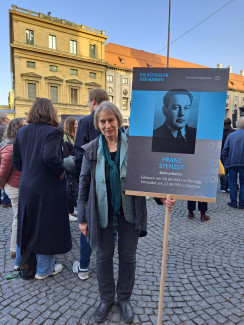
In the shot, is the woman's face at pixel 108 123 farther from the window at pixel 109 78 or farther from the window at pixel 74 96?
the window at pixel 109 78

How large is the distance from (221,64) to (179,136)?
198 ft

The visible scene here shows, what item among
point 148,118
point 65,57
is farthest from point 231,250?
point 65,57

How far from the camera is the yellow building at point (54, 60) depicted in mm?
28453

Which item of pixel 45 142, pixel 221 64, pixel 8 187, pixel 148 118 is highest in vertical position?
pixel 221 64

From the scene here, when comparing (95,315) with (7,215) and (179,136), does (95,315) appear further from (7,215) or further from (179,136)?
(7,215)

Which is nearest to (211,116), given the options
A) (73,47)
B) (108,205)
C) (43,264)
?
(108,205)

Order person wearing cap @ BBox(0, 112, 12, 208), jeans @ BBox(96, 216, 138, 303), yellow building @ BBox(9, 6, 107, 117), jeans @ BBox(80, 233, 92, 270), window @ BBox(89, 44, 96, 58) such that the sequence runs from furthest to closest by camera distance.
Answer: window @ BBox(89, 44, 96, 58), yellow building @ BBox(9, 6, 107, 117), person wearing cap @ BBox(0, 112, 12, 208), jeans @ BBox(80, 233, 92, 270), jeans @ BBox(96, 216, 138, 303)

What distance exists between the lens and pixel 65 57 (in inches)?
1233

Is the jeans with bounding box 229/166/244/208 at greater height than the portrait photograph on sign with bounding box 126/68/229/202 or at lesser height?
lesser

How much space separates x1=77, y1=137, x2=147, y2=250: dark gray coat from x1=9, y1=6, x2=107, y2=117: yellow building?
96.9 ft

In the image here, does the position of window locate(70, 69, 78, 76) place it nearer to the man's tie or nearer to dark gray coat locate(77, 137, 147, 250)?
dark gray coat locate(77, 137, 147, 250)

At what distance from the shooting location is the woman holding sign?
6.30 ft

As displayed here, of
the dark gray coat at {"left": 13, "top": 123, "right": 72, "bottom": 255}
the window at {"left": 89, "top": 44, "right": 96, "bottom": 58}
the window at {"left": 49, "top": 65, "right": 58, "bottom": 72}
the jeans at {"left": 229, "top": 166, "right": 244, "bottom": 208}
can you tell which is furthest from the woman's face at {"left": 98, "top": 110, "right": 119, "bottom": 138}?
the window at {"left": 89, "top": 44, "right": 96, "bottom": 58}

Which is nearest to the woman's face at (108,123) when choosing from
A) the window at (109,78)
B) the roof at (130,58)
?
the window at (109,78)
